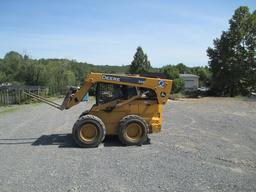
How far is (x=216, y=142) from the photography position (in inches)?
428

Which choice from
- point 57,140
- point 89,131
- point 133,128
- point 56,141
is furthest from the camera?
point 57,140

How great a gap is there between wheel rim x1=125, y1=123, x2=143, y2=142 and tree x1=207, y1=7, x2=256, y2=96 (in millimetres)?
33068

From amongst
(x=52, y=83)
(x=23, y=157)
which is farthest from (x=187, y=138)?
(x=52, y=83)

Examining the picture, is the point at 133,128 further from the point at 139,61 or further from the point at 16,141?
the point at 139,61

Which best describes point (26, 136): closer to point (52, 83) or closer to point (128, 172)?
point (128, 172)

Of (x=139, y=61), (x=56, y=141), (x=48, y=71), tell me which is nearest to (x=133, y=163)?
(x=56, y=141)

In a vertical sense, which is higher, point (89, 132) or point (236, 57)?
point (236, 57)

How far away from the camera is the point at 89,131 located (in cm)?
1038

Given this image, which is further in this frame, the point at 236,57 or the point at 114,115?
the point at 236,57

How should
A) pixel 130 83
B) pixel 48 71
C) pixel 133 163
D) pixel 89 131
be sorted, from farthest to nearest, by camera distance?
pixel 48 71 → pixel 130 83 → pixel 89 131 → pixel 133 163

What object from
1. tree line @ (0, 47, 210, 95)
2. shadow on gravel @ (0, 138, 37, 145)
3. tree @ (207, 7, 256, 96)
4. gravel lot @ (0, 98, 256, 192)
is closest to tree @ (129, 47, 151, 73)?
tree line @ (0, 47, 210, 95)

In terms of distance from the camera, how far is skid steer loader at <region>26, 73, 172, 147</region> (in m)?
10.4

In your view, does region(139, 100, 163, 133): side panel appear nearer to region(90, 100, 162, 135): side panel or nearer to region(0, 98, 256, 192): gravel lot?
region(90, 100, 162, 135): side panel

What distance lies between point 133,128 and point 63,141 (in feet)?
8.24
